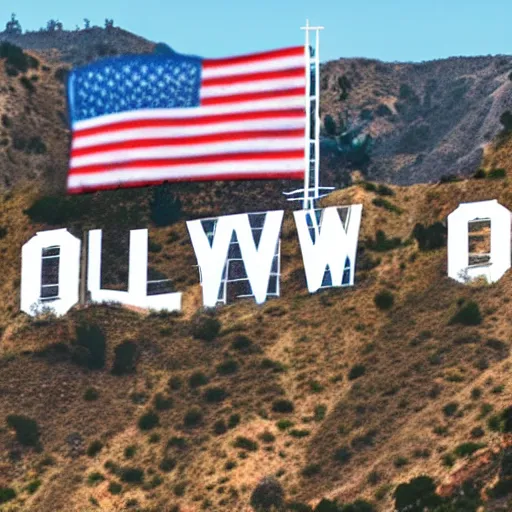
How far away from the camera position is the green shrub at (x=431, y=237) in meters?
98.8

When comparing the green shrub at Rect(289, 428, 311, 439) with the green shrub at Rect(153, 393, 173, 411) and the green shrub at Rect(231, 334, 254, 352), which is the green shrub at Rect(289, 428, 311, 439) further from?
the green shrub at Rect(231, 334, 254, 352)

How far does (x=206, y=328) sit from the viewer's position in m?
97.6

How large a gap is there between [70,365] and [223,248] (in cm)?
1029

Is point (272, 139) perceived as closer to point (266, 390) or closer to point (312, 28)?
point (312, 28)

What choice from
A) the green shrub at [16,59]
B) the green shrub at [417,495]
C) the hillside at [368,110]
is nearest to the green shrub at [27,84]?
the hillside at [368,110]

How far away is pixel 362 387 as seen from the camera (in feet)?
291

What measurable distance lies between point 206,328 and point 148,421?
8479mm

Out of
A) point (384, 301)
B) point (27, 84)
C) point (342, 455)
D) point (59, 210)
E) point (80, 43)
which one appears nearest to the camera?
point (342, 455)

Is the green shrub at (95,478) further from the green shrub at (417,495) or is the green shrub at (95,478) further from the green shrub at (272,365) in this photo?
the green shrub at (417,495)

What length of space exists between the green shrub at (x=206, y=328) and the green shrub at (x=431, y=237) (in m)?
12.0

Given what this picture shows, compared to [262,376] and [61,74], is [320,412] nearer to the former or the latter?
[262,376]

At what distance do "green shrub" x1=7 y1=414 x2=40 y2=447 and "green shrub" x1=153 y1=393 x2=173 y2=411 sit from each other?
612 centimetres

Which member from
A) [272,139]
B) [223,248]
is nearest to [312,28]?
[272,139]

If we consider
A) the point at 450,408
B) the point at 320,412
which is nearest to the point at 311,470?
the point at 320,412
